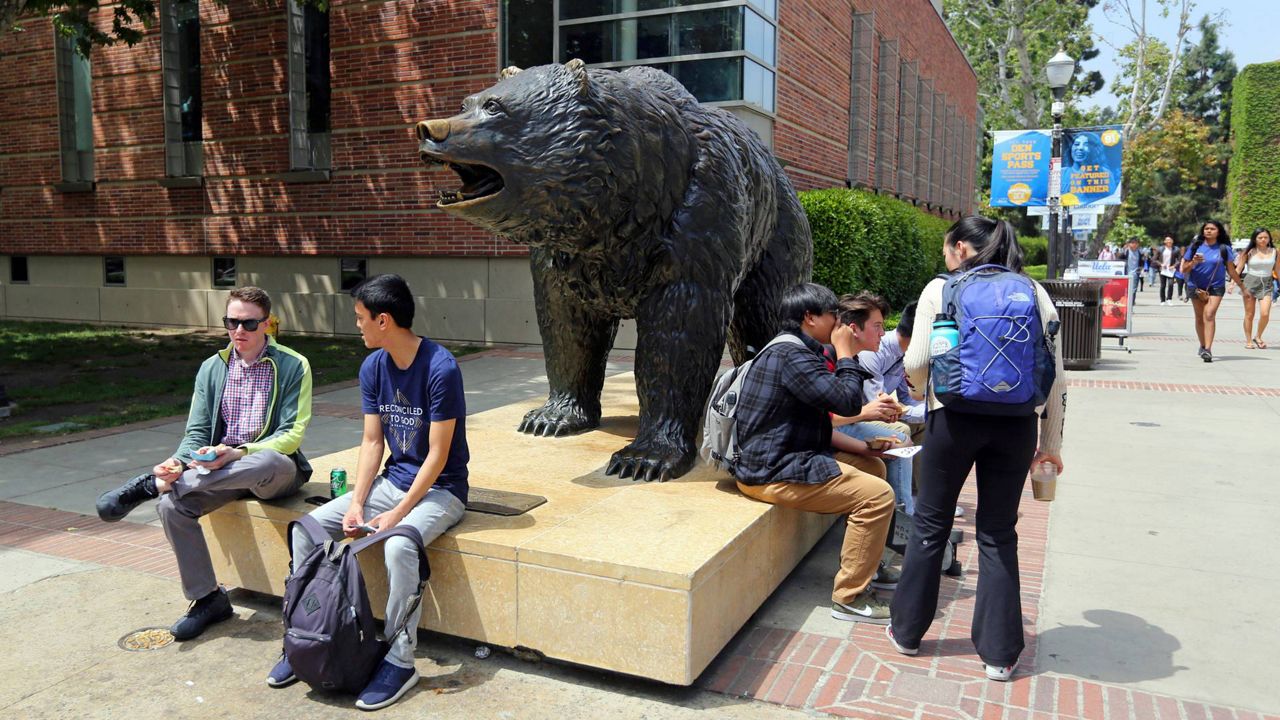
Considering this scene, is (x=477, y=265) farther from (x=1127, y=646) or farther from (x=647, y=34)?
(x=1127, y=646)

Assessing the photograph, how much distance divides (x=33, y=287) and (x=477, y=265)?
1056 cm

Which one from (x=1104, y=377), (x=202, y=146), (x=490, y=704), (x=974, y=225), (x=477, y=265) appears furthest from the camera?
(x=202, y=146)

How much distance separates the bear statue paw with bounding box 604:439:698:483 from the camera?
4363mm

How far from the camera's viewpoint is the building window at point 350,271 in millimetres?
14531

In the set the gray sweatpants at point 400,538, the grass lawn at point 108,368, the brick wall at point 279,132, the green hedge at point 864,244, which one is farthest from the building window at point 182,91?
the gray sweatpants at point 400,538

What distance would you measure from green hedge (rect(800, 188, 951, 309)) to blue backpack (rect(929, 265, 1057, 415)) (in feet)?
28.9

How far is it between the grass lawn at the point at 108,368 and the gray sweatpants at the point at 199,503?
194 inches

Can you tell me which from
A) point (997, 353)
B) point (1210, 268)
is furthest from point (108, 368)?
point (1210, 268)

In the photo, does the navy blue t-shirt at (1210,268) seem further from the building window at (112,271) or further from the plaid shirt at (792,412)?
the building window at (112,271)

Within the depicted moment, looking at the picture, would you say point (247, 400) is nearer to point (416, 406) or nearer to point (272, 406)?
point (272, 406)

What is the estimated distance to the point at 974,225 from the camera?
340 cm

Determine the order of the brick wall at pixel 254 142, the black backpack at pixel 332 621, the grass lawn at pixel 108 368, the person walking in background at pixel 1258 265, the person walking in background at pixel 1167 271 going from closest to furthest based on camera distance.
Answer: the black backpack at pixel 332 621
the grass lawn at pixel 108 368
the person walking in background at pixel 1258 265
the brick wall at pixel 254 142
the person walking in background at pixel 1167 271

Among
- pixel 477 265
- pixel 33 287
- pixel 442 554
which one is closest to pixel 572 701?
pixel 442 554

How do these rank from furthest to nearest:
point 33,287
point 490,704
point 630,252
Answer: point 33,287 → point 630,252 → point 490,704
